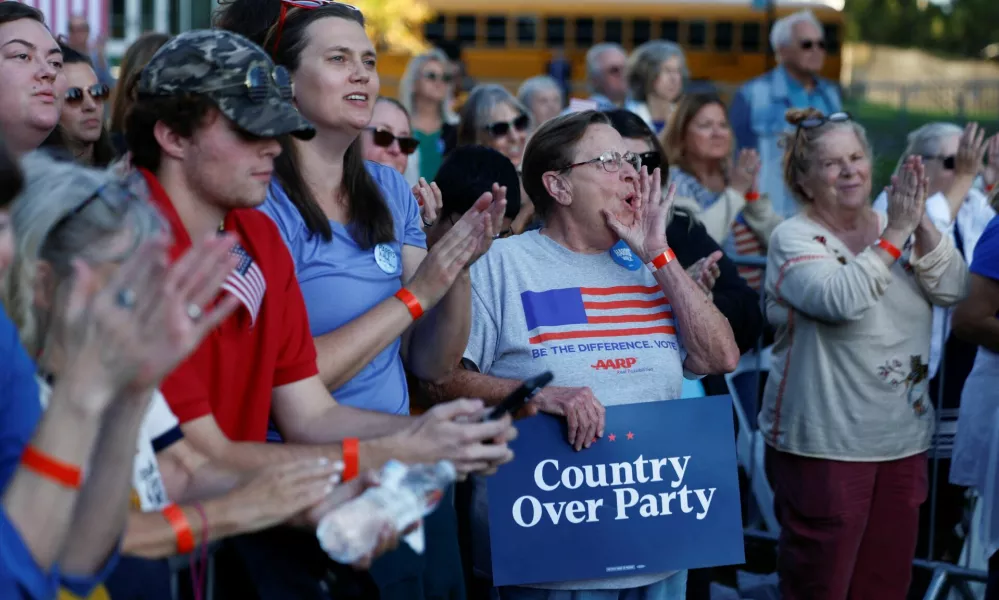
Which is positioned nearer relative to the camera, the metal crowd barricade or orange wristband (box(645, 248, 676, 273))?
orange wristband (box(645, 248, 676, 273))

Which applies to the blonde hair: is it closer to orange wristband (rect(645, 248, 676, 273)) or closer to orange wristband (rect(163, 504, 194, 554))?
orange wristband (rect(645, 248, 676, 273))

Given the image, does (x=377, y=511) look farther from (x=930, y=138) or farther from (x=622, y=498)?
(x=930, y=138)

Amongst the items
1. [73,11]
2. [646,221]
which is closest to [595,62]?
[646,221]

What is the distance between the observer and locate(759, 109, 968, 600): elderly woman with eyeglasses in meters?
4.78

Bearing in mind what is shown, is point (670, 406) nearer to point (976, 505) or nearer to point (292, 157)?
point (292, 157)

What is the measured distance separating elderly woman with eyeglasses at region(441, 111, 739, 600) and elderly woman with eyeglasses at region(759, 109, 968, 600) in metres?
1.10

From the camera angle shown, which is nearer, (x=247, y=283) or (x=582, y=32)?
(x=247, y=283)

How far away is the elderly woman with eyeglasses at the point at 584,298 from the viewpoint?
12.2ft

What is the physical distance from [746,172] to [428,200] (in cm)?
296

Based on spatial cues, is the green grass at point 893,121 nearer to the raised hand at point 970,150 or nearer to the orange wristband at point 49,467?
the raised hand at point 970,150

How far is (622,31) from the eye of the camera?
80.8 feet

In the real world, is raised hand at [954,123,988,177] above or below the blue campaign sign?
above

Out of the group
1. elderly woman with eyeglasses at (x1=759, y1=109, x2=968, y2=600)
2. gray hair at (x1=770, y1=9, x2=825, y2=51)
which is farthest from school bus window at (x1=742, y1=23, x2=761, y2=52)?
elderly woman with eyeglasses at (x1=759, y1=109, x2=968, y2=600)

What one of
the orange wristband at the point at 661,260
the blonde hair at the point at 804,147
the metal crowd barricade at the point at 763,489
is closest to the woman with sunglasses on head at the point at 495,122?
the metal crowd barricade at the point at 763,489
